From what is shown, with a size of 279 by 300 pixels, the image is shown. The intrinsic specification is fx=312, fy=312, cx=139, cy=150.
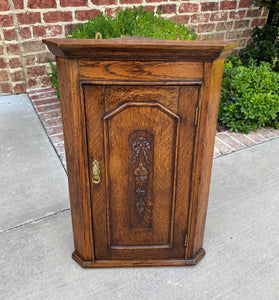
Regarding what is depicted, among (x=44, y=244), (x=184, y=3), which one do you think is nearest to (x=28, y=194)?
(x=44, y=244)

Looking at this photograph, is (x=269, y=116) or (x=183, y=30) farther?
(x=269, y=116)

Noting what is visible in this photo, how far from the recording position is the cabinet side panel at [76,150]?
144 cm

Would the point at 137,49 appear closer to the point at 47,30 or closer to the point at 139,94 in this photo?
the point at 139,94

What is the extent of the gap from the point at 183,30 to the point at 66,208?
7.60 feet

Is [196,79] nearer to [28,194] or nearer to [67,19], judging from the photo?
[28,194]

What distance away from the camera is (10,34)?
14.3 ft

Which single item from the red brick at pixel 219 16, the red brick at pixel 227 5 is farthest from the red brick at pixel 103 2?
the red brick at pixel 227 5

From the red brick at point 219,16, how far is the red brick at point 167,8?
0.82m

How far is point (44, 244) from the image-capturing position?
7.01ft

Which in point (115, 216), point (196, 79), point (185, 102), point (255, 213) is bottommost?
point (255, 213)

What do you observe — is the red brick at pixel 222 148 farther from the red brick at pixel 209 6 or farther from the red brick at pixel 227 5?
the red brick at pixel 227 5

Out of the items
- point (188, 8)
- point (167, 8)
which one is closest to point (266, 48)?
point (188, 8)

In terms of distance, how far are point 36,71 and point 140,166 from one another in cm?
371

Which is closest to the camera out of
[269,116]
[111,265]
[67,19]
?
[111,265]
